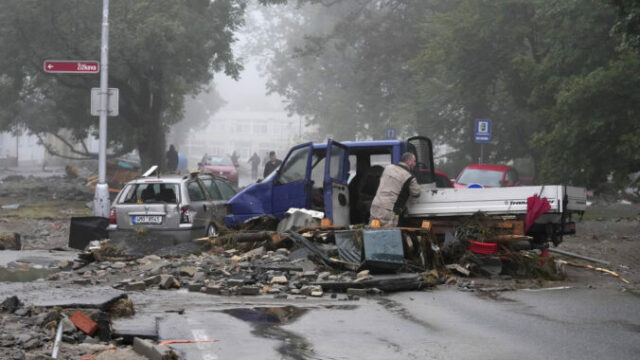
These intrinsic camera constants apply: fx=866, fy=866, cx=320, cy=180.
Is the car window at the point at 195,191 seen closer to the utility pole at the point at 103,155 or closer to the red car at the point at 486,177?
the utility pole at the point at 103,155

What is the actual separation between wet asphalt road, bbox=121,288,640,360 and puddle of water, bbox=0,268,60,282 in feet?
8.58

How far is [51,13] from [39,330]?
72.3 ft

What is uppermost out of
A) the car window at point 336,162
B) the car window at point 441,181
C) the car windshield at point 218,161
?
the car windshield at point 218,161

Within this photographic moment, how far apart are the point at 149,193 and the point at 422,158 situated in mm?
5070

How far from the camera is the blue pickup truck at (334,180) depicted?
14.2 meters

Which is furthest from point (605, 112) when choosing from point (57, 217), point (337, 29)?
point (337, 29)

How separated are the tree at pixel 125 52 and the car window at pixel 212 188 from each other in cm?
1141

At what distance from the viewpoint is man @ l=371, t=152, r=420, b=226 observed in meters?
13.0

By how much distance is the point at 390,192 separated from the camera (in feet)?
42.8

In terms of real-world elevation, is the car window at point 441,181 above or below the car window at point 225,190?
above

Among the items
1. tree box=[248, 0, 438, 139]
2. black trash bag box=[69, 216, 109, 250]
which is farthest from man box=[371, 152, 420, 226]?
tree box=[248, 0, 438, 139]

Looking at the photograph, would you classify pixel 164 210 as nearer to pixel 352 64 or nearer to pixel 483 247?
pixel 483 247

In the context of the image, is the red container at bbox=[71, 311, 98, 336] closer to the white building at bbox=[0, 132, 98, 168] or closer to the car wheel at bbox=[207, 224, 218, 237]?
the car wheel at bbox=[207, 224, 218, 237]

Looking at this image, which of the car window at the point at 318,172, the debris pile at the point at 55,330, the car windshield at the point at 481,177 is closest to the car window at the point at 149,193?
the car window at the point at 318,172
